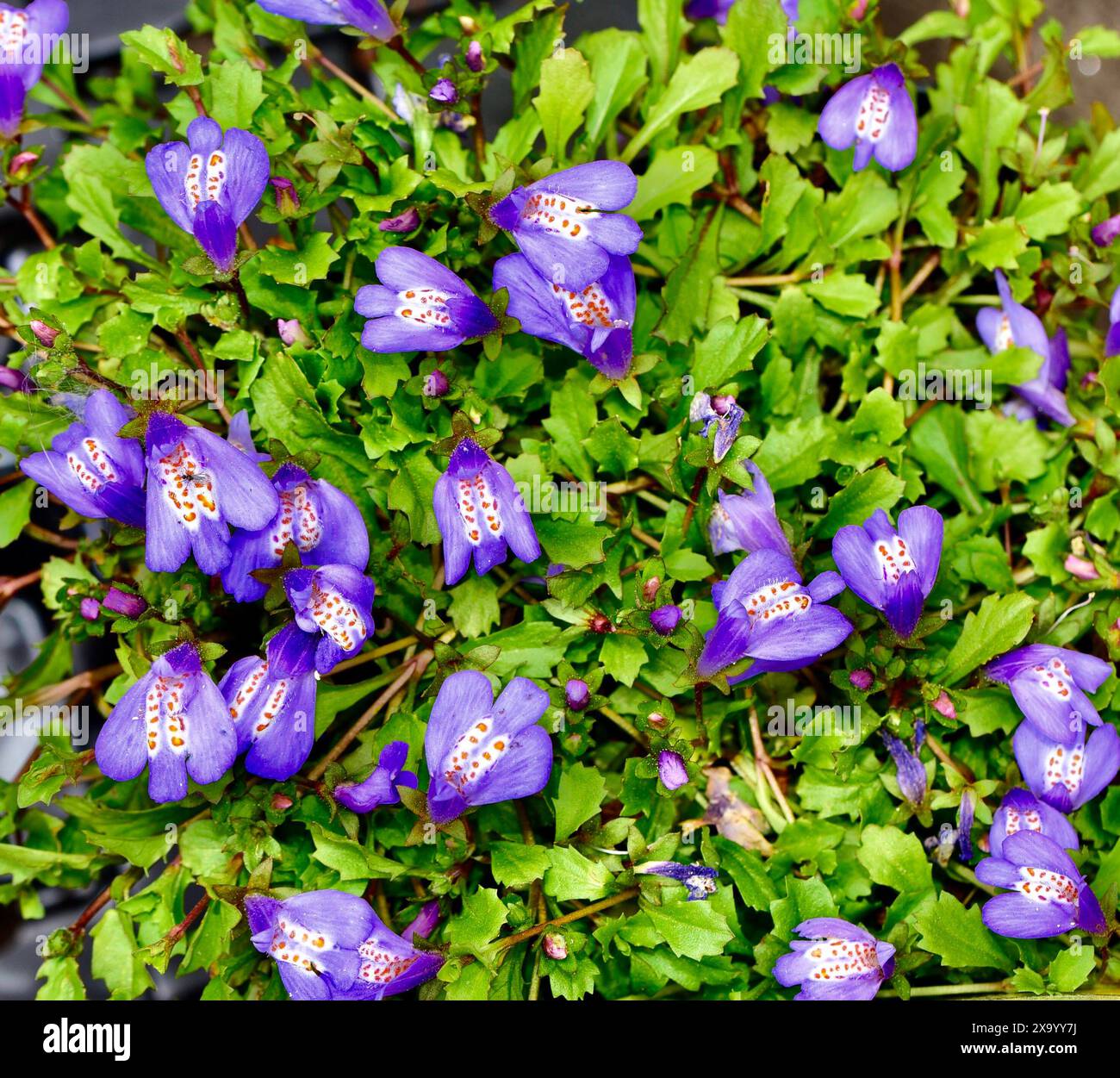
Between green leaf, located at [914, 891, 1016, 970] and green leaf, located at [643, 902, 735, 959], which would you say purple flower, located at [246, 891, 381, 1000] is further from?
green leaf, located at [914, 891, 1016, 970]

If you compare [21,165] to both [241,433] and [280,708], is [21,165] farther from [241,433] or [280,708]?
[280,708]

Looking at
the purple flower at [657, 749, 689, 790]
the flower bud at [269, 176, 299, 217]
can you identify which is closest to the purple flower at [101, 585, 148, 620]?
the flower bud at [269, 176, 299, 217]

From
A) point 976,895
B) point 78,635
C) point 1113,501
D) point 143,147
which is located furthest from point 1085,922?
point 143,147

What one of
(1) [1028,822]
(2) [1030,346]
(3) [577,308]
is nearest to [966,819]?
(1) [1028,822]

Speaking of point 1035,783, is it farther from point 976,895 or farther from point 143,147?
point 143,147

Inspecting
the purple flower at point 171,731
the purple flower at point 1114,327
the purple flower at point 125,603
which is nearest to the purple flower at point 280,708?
the purple flower at point 171,731
